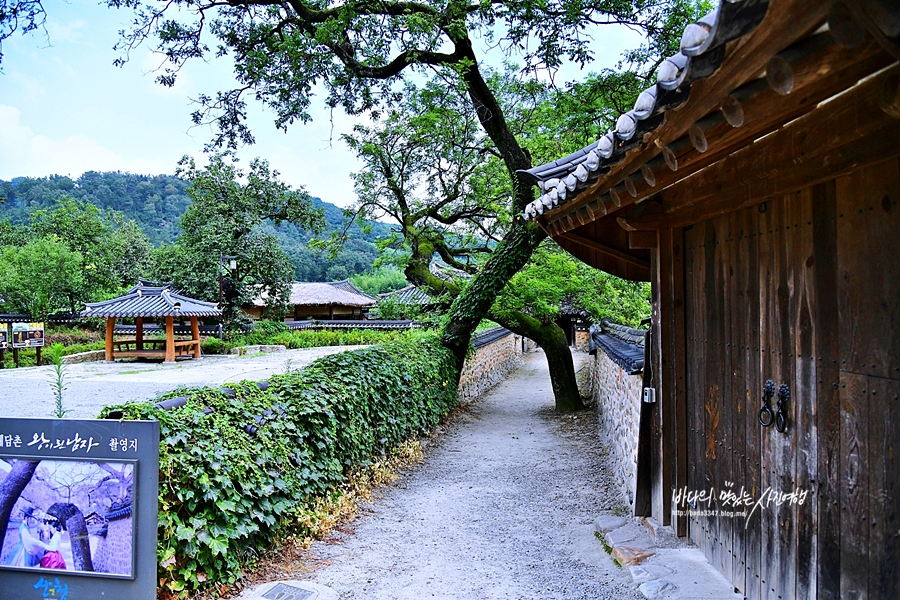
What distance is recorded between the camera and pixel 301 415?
4.39m

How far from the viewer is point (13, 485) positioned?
2611 mm

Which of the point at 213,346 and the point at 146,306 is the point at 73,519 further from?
the point at 213,346

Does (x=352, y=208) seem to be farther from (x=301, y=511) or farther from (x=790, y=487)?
(x=790, y=487)

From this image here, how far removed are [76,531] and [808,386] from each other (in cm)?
344

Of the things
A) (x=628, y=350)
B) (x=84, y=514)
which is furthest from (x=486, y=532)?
(x=84, y=514)

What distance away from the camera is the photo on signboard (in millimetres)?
2549

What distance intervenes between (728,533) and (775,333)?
4.10 feet

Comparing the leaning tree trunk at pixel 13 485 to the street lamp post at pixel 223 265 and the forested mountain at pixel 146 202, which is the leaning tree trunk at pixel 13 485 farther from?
the forested mountain at pixel 146 202

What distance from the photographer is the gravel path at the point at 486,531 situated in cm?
344

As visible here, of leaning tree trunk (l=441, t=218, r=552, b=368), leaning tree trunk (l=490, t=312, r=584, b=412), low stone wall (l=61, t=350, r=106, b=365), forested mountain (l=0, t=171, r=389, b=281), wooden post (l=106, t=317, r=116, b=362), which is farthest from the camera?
forested mountain (l=0, t=171, r=389, b=281)

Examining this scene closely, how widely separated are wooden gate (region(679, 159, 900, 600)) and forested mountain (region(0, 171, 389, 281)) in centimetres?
3598

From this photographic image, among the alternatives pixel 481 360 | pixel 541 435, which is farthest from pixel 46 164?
pixel 541 435

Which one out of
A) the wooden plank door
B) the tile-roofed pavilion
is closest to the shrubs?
the tile-roofed pavilion

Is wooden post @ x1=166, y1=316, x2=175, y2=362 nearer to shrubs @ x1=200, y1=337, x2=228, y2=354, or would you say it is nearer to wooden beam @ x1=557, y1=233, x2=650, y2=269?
shrubs @ x1=200, y1=337, x2=228, y2=354
